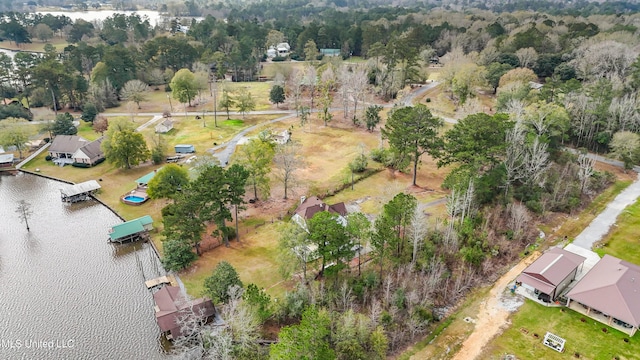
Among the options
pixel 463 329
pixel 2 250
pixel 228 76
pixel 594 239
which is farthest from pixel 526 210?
pixel 228 76

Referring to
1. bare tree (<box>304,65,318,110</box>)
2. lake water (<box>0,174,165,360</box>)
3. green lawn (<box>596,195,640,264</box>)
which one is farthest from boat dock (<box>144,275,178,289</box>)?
bare tree (<box>304,65,318,110</box>)

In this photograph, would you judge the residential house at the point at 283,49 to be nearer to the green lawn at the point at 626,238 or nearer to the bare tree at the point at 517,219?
the bare tree at the point at 517,219

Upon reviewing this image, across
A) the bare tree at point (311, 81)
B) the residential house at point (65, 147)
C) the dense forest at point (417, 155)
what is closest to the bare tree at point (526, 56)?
the dense forest at point (417, 155)

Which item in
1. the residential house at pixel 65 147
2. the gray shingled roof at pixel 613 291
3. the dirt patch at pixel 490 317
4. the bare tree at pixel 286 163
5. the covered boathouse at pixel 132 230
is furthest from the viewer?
the residential house at pixel 65 147

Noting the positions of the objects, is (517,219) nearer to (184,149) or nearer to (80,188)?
(184,149)

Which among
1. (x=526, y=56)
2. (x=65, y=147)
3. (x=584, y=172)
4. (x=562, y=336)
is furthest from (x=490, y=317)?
(x=526, y=56)

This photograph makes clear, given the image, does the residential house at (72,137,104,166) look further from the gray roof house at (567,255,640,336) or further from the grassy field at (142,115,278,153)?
the gray roof house at (567,255,640,336)

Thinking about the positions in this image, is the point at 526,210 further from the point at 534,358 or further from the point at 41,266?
the point at 41,266
